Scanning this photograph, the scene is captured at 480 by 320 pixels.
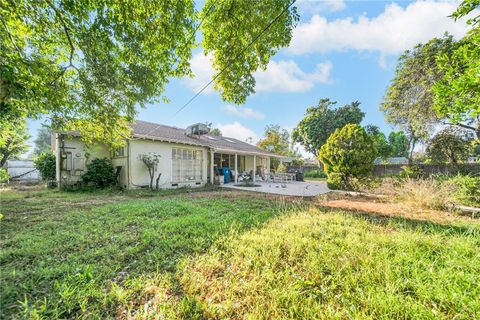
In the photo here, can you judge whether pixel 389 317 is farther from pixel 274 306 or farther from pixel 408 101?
pixel 408 101

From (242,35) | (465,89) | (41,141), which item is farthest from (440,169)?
(41,141)

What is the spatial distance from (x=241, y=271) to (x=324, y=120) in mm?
25410

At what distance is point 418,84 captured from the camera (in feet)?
34.9

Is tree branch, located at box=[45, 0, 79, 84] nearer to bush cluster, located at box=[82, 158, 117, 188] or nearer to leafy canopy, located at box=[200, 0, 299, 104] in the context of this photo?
leafy canopy, located at box=[200, 0, 299, 104]

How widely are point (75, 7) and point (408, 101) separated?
613 inches

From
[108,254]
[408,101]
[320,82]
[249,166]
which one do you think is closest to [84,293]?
[108,254]

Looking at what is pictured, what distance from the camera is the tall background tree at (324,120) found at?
23391mm

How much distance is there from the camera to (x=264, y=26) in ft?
14.5

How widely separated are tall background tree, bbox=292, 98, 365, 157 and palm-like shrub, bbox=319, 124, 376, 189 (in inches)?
618

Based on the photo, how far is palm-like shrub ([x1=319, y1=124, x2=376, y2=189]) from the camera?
8.59 metres

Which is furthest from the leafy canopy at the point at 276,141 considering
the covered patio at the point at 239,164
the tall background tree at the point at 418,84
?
the tall background tree at the point at 418,84

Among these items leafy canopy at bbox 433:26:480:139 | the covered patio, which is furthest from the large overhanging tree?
the covered patio

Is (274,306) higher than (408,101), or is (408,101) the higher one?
(408,101)

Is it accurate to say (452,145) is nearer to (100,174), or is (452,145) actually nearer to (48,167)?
(100,174)
